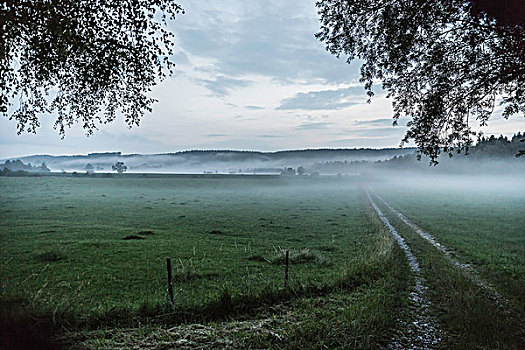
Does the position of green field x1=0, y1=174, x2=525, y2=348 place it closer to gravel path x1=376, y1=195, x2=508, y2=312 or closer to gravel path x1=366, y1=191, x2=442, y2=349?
gravel path x1=366, y1=191, x2=442, y2=349

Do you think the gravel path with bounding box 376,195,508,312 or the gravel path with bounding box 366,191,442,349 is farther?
the gravel path with bounding box 376,195,508,312

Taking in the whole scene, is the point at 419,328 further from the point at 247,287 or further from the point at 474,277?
the point at 474,277

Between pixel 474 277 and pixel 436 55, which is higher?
pixel 436 55

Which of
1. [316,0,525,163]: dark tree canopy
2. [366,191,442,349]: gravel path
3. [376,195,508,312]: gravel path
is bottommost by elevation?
[376,195,508,312]: gravel path

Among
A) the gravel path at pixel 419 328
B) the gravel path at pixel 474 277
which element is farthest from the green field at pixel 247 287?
the gravel path at pixel 474 277

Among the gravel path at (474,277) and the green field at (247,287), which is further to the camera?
the gravel path at (474,277)

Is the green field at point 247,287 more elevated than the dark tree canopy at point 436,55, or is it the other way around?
the dark tree canopy at point 436,55

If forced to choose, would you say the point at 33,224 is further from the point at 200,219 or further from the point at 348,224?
the point at 348,224

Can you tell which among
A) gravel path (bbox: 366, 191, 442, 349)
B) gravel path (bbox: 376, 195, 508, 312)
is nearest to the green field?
gravel path (bbox: 366, 191, 442, 349)

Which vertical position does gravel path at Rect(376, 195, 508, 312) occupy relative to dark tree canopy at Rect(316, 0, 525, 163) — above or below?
below

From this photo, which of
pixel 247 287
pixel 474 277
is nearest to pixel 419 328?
pixel 247 287

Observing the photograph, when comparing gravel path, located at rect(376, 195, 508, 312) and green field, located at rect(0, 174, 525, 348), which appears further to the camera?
gravel path, located at rect(376, 195, 508, 312)

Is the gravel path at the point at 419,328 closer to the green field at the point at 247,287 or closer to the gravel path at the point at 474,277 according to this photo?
the green field at the point at 247,287

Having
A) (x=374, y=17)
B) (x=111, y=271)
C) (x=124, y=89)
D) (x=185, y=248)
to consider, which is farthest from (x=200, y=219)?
(x=374, y=17)
